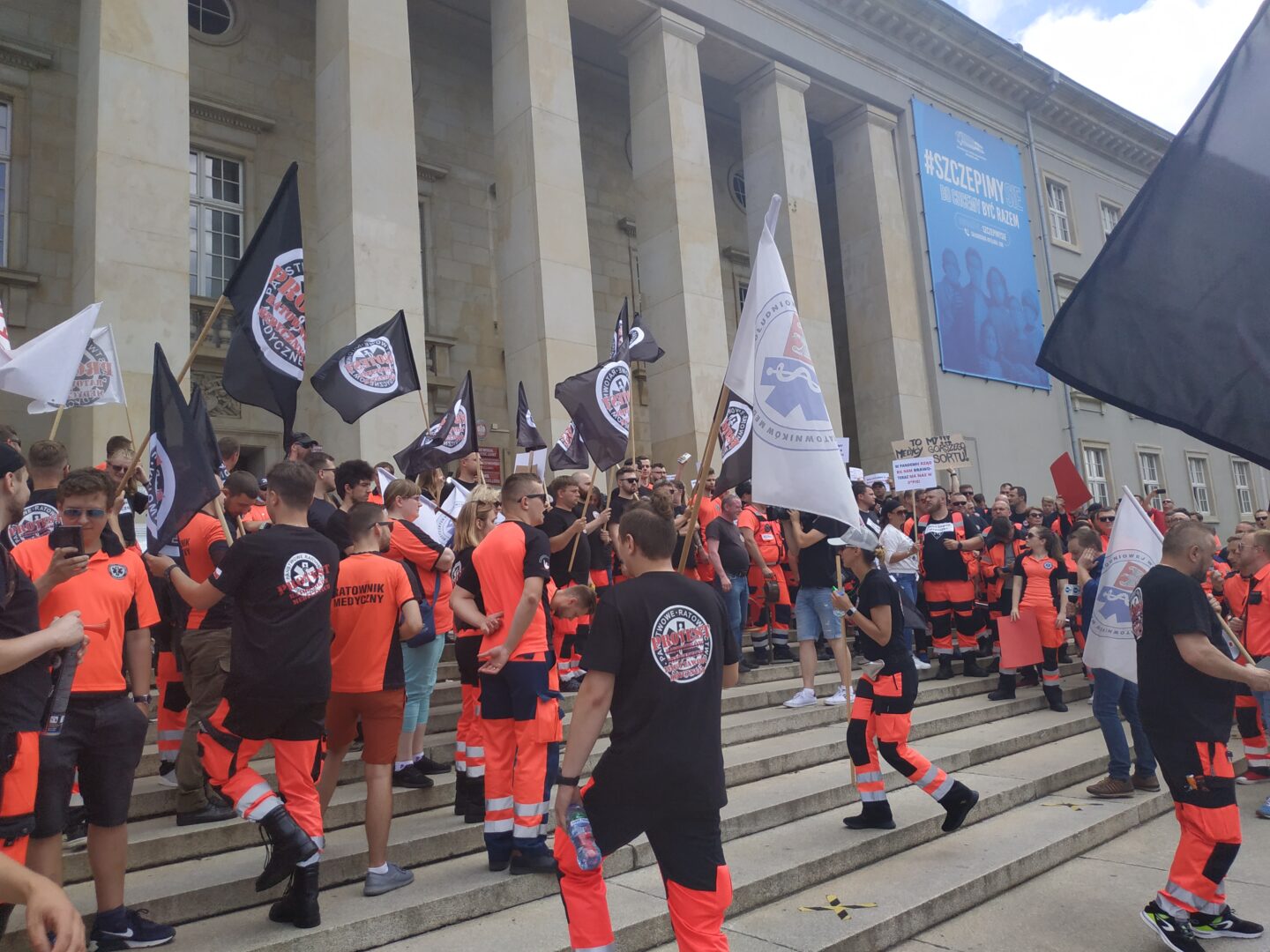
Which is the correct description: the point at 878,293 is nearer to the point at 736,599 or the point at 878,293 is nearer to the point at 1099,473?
the point at 1099,473

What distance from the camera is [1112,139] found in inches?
1178

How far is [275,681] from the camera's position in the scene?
4.20 m

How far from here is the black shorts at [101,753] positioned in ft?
12.2

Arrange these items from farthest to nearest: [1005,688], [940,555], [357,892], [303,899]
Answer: [940,555] < [1005,688] < [357,892] < [303,899]

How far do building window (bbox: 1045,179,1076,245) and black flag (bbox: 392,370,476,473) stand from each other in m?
24.3

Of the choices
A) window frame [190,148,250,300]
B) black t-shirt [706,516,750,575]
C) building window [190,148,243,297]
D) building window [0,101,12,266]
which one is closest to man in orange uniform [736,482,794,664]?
black t-shirt [706,516,750,575]

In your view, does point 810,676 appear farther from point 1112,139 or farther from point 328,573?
point 1112,139

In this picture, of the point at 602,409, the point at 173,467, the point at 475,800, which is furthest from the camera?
the point at 602,409

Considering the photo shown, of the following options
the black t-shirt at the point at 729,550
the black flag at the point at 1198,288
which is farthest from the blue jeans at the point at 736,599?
the black flag at the point at 1198,288

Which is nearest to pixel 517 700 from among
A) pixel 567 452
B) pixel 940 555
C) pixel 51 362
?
pixel 51 362

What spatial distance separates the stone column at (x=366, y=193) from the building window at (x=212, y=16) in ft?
9.81

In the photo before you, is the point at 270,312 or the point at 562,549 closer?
the point at 270,312

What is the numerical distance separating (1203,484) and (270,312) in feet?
107

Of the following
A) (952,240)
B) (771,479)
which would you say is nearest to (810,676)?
(771,479)
